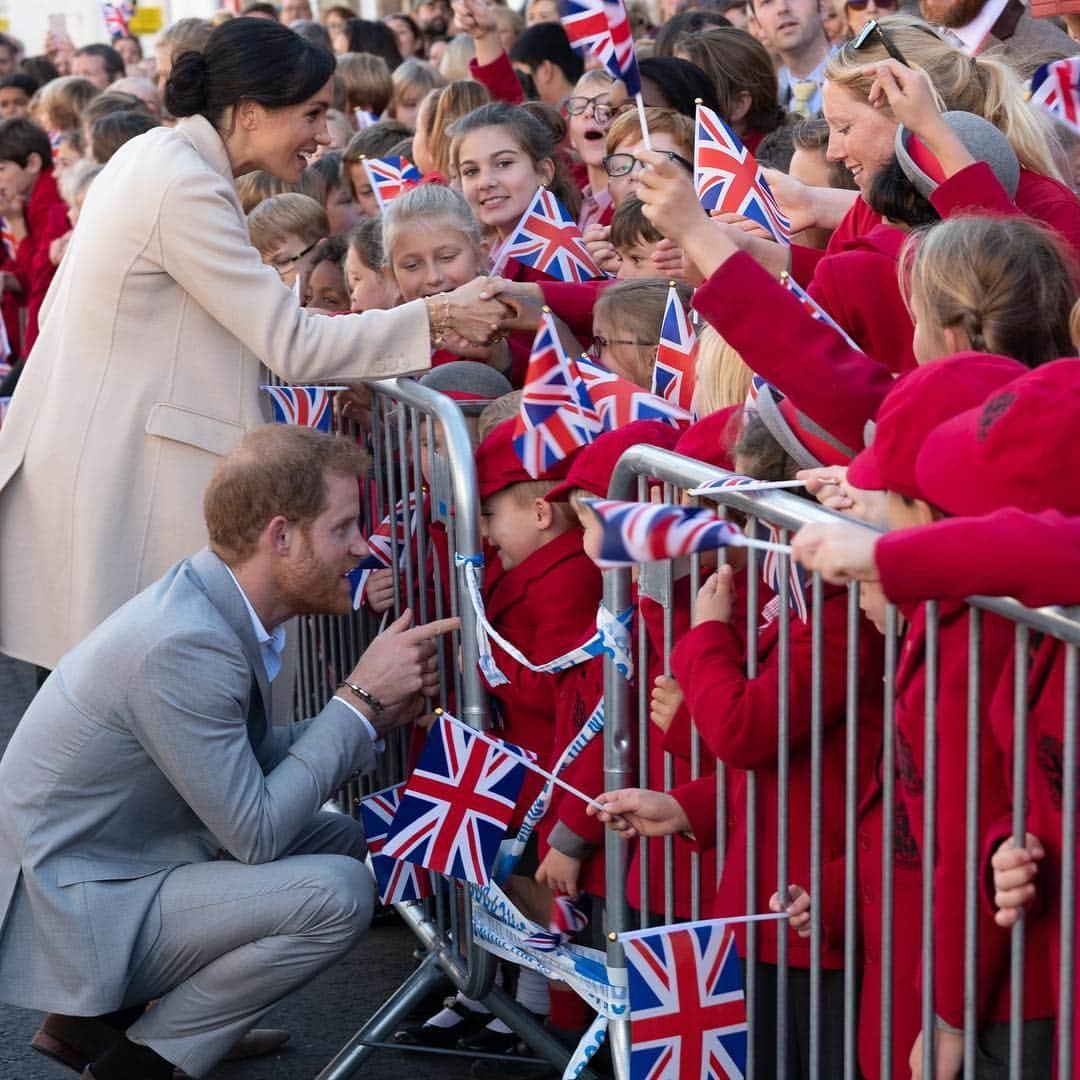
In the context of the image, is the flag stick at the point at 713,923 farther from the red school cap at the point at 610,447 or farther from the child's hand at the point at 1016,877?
the red school cap at the point at 610,447

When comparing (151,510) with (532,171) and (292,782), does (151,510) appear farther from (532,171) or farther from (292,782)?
(532,171)

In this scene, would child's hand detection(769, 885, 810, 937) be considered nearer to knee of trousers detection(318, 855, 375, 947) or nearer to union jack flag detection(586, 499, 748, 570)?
union jack flag detection(586, 499, 748, 570)

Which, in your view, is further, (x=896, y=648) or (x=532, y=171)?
(x=532, y=171)

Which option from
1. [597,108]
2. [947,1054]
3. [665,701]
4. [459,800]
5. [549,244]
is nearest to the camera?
[947,1054]

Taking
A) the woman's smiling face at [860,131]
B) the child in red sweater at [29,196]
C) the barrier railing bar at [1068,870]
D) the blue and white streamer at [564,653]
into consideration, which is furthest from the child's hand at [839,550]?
the child in red sweater at [29,196]

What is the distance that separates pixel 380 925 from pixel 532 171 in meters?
2.14

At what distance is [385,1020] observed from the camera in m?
3.95

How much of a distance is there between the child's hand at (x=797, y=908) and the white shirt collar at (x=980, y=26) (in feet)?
8.82

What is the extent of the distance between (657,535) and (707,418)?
1.04 meters

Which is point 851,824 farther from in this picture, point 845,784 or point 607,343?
point 607,343

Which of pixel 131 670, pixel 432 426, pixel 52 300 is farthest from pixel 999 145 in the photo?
pixel 52 300

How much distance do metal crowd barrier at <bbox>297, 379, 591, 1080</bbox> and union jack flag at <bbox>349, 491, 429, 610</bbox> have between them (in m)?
0.02

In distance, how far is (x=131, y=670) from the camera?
3549mm

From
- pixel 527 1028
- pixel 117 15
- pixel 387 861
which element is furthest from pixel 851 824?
pixel 117 15
